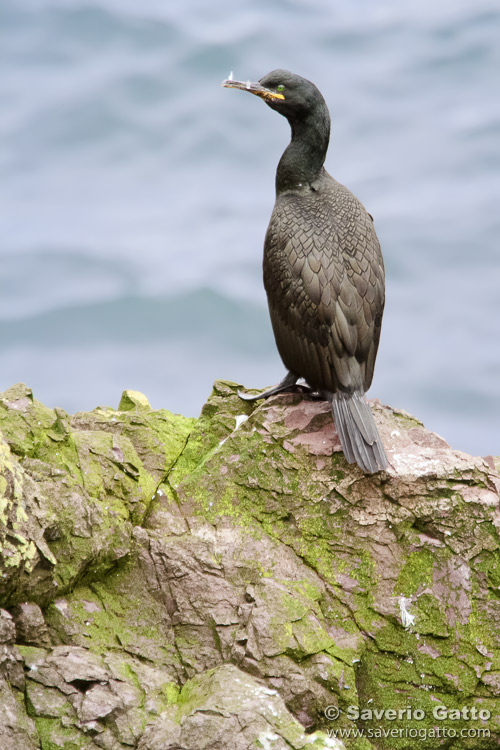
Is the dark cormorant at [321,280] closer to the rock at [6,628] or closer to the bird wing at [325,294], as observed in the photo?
the bird wing at [325,294]

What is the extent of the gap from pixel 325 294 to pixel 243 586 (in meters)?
1.70

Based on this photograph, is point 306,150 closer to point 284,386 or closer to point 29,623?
point 284,386

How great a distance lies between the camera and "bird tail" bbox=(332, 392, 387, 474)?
5414 millimetres

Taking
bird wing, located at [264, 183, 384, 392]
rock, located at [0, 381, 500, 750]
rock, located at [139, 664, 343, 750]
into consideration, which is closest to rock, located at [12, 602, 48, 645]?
rock, located at [0, 381, 500, 750]

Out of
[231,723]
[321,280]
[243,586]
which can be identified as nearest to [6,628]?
[231,723]

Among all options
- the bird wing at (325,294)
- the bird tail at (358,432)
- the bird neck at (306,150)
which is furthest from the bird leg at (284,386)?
the bird neck at (306,150)

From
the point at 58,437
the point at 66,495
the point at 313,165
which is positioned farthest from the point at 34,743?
the point at 313,165

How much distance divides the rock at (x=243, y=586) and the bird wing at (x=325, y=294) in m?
0.32

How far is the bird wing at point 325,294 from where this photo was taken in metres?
5.78

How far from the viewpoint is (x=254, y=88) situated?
6.39 metres

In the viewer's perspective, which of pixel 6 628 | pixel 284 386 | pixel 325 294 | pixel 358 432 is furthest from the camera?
pixel 284 386

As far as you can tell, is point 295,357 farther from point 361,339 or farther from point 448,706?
point 448,706

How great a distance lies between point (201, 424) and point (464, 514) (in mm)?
1740

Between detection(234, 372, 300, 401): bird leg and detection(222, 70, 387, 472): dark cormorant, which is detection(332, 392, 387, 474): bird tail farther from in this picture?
detection(234, 372, 300, 401): bird leg
